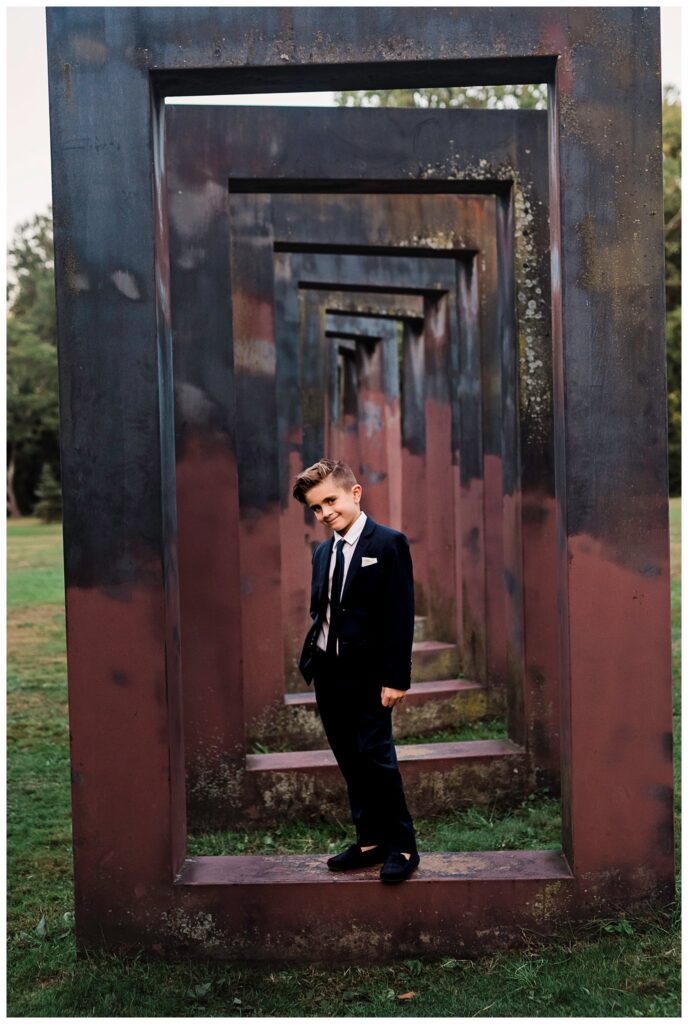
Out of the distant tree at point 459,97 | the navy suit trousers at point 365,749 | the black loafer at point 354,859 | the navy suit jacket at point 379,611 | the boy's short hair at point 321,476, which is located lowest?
the black loafer at point 354,859

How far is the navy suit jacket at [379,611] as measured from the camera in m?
4.34

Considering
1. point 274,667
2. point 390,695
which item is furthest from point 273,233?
point 390,695

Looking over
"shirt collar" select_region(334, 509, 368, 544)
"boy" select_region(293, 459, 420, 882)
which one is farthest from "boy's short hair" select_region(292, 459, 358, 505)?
"shirt collar" select_region(334, 509, 368, 544)

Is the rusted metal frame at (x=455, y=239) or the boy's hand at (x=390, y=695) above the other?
the rusted metal frame at (x=455, y=239)

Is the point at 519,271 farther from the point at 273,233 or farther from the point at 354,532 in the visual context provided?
the point at 354,532

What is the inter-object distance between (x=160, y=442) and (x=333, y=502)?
768 millimetres

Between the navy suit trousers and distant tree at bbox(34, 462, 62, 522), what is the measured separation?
32.0 metres

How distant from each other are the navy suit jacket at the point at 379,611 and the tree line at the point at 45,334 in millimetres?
22726

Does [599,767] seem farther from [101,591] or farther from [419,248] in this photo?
[419,248]

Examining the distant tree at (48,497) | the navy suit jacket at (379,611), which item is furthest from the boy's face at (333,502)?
the distant tree at (48,497)

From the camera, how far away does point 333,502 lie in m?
4.38

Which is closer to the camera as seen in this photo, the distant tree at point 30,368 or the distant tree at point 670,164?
the distant tree at point 670,164

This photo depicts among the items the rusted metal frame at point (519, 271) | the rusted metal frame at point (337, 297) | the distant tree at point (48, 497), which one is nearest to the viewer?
the rusted metal frame at point (519, 271)

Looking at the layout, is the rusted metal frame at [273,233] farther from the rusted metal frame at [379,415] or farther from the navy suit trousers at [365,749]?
the rusted metal frame at [379,415]
